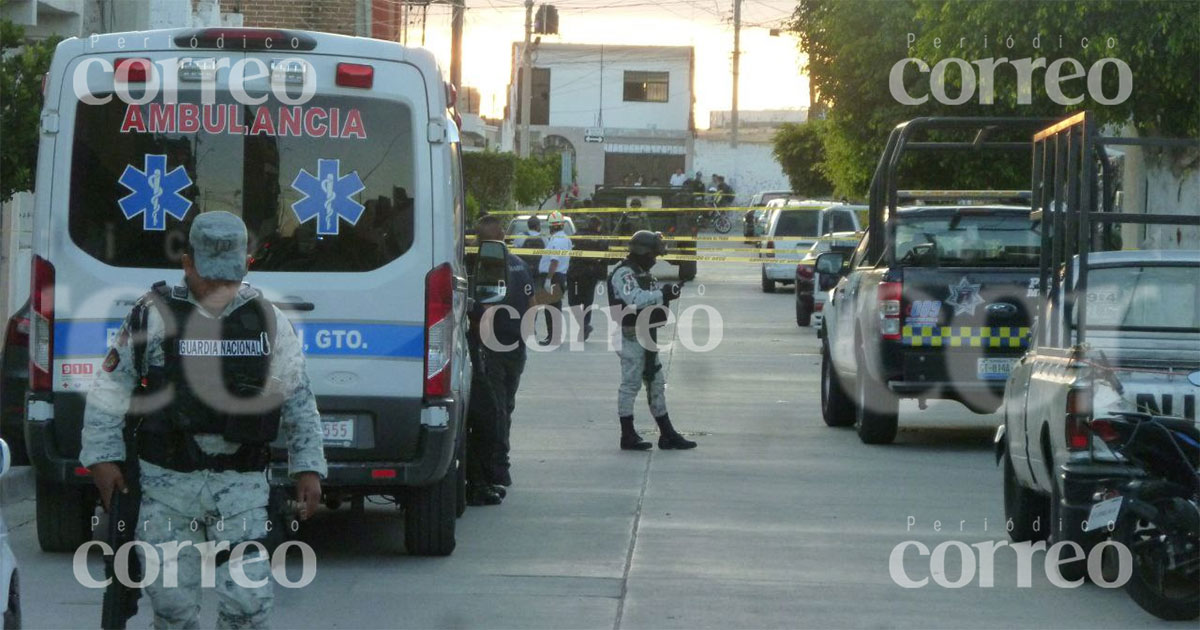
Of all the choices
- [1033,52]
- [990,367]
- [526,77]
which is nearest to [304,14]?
[1033,52]

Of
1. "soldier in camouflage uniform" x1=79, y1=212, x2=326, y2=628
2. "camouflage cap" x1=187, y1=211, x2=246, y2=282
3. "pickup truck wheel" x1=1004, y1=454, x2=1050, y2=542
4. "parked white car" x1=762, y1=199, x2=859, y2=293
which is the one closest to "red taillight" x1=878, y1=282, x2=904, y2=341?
"pickup truck wheel" x1=1004, y1=454, x2=1050, y2=542

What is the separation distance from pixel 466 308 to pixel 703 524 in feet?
5.85

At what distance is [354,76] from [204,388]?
292 cm

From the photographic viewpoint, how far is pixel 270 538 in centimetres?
587

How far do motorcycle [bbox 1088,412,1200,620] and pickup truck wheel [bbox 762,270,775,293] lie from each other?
30.2 meters

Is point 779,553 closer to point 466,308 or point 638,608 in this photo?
point 638,608

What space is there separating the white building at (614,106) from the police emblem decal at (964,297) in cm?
6573

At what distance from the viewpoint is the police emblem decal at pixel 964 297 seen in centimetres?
1320

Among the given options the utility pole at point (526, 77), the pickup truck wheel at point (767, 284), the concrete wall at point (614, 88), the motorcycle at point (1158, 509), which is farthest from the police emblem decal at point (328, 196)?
the concrete wall at point (614, 88)

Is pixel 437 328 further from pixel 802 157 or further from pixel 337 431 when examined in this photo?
pixel 802 157

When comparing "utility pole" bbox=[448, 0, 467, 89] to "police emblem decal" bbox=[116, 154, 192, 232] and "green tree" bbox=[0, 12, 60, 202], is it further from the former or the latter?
"police emblem decal" bbox=[116, 154, 192, 232]

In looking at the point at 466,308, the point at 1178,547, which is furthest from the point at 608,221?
the point at 1178,547

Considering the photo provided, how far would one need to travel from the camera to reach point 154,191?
8203 millimetres

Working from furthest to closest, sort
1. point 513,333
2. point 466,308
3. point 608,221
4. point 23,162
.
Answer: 1. point 608,221
2. point 23,162
3. point 513,333
4. point 466,308
